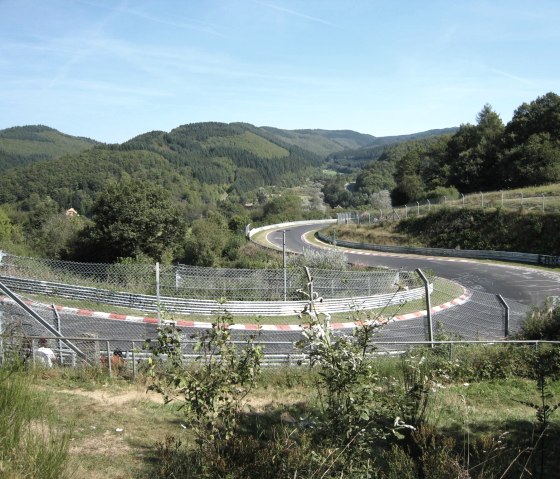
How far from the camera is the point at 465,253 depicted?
36844 mm

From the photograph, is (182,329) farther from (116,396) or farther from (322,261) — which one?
(322,261)

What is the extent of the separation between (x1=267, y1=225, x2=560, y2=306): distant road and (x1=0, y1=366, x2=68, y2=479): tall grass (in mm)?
20441

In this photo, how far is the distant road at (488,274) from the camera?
76.6 feet

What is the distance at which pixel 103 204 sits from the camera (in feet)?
120

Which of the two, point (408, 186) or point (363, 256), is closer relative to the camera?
point (363, 256)

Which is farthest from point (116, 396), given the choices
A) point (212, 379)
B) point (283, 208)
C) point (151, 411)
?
point (283, 208)

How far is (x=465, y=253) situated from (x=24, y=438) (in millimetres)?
36671

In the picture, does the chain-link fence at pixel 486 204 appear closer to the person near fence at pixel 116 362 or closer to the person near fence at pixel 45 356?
the person near fence at pixel 116 362

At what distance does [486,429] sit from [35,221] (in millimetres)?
77731

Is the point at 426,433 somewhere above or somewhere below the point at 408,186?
below

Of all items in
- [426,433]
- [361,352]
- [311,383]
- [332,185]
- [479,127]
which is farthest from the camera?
[332,185]

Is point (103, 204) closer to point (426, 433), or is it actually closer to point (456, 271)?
point (456, 271)

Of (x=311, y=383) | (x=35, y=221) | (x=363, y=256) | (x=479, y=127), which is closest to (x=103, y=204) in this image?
(x=363, y=256)

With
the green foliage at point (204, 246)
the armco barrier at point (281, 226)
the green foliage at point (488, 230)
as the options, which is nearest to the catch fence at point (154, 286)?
the green foliage at point (204, 246)
